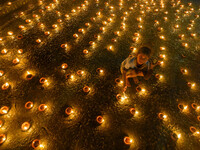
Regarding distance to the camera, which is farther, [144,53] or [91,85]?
[91,85]


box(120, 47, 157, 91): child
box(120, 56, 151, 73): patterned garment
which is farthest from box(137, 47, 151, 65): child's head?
box(120, 56, 151, 73): patterned garment

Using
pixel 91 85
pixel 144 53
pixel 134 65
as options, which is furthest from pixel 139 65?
pixel 91 85

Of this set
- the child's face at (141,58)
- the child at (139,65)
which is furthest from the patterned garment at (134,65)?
the child's face at (141,58)

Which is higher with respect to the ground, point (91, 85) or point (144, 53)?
point (144, 53)

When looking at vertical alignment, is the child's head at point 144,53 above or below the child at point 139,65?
above

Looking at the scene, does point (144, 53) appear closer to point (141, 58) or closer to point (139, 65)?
point (141, 58)

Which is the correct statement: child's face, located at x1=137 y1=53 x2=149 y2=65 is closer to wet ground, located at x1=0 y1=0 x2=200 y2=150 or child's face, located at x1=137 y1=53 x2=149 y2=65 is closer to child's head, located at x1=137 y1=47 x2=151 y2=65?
child's head, located at x1=137 y1=47 x2=151 y2=65

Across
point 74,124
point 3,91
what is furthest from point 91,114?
point 3,91

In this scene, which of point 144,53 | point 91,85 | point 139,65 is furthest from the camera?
point 91,85

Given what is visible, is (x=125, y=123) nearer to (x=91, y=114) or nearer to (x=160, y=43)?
(x=91, y=114)

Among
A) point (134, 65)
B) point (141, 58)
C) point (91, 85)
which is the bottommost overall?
point (91, 85)

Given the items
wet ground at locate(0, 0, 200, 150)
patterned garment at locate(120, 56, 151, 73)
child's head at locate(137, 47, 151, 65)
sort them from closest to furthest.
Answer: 1. child's head at locate(137, 47, 151, 65)
2. patterned garment at locate(120, 56, 151, 73)
3. wet ground at locate(0, 0, 200, 150)

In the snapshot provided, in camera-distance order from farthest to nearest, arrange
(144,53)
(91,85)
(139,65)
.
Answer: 1. (91,85)
2. (139,65)
3. (144,53)

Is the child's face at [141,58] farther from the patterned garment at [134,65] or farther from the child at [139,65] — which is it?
the patterned garment at [134,65]
